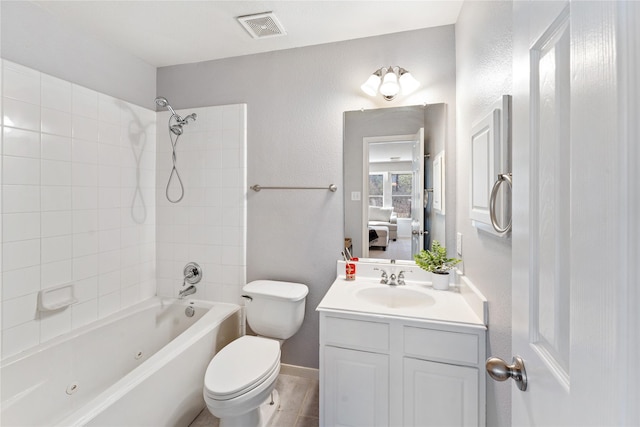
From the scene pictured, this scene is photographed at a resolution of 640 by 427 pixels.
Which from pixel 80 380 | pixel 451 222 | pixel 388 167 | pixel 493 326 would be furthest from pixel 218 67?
pixel 493 326

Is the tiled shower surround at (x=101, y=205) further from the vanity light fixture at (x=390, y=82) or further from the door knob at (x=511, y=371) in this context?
the door knob at (x=511, y=371)

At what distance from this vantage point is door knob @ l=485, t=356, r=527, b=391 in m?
0.59

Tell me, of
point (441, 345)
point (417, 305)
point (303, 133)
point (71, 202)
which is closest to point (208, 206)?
point (71, 202)

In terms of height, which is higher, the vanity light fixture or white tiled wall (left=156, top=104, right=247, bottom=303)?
the vanity light fixture

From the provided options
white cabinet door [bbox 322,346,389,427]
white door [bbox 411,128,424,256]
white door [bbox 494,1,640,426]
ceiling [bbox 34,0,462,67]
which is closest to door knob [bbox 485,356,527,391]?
white door [bbox 494,1,640,426]

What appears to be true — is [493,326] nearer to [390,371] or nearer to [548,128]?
[390,371]

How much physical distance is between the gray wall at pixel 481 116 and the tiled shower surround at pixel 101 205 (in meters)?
1.50

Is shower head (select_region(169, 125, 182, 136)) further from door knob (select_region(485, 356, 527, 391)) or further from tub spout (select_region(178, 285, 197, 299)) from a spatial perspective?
door knob (select_region(485, 356, 527, 391))

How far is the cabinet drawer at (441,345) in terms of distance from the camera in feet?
4.05

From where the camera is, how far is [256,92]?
2.12 metres

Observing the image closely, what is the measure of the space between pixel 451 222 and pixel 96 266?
7.69ft

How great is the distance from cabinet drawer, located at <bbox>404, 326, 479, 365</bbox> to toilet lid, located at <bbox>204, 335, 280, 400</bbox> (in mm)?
728

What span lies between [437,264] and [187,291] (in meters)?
1.83

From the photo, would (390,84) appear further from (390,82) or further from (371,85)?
(371,85)
